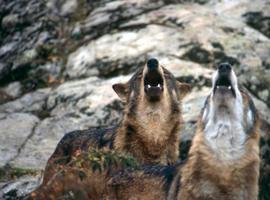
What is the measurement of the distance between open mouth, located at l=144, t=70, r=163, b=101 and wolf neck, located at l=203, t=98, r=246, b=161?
338 centimetres

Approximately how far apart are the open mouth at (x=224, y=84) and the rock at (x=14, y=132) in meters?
5.89

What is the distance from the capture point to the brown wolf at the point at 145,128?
1241 centimetres

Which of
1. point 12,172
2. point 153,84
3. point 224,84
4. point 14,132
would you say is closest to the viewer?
point 224,84

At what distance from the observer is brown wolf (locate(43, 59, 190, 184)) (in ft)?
40.7

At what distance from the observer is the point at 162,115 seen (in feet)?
41.7

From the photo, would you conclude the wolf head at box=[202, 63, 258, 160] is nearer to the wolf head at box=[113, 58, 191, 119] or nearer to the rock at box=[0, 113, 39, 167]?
the wolf head at box=[113, 58, 191, 119]

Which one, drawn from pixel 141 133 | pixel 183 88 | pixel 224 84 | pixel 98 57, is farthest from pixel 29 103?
pixel 224 84

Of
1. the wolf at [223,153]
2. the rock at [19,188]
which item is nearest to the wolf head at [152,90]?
the rock at [19,188]

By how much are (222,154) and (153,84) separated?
12.5 feet

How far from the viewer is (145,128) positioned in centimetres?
1256

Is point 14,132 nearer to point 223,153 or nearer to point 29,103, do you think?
point 29,103

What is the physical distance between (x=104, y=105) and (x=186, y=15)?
2.82 m

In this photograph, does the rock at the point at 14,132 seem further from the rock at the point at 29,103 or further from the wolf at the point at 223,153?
the wolf at the point at 223,153

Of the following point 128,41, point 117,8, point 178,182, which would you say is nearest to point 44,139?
point 128,41
